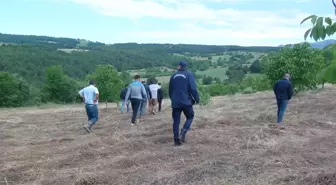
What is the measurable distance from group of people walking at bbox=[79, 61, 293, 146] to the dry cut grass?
0.47 metres

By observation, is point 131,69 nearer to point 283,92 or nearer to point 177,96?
point 283,92

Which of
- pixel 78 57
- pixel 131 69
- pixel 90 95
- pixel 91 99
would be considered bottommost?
pixel 131 69

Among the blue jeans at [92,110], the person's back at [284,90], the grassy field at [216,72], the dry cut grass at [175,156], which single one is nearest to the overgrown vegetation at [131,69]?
the grassy field at [216,72]

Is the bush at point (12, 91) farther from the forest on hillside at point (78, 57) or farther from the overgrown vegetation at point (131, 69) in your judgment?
the forest on hillside at point (78, 57)

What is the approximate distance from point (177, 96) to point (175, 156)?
1321 mm

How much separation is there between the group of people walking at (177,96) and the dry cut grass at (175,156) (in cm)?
47

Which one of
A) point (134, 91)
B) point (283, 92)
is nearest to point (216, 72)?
point (283, 92)

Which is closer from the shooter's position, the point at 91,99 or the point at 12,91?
the point at 91,99

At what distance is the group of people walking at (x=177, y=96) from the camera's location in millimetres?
8219

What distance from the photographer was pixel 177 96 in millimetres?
8203

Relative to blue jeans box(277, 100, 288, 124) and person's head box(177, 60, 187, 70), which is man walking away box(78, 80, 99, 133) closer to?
person's head box(177, 60, 187, 70)

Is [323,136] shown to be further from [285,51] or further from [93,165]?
[285,51]

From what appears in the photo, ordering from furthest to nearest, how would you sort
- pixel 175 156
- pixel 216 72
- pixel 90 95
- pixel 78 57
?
pixel 216 72 → pixel 78 57 → pixel 90 95 → pixel 175 156

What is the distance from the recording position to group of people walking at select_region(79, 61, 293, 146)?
8219mm
